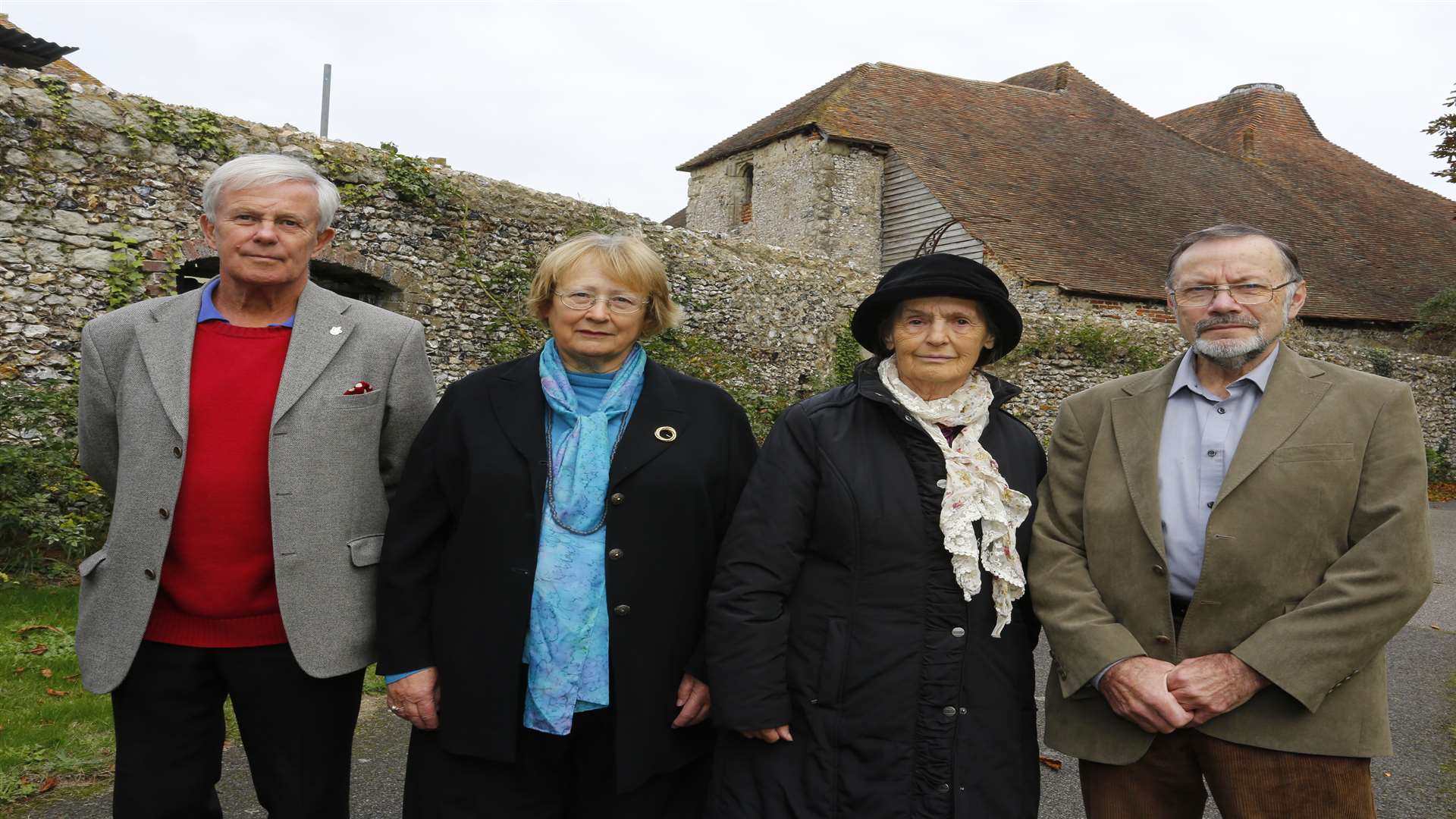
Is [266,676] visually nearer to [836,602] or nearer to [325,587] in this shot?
[325,587]


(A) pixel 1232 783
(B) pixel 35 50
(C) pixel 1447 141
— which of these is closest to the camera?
(A) pixel 1232 783

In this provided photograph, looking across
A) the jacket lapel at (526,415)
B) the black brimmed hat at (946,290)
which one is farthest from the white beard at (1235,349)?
the jacket lapel at (526,415)

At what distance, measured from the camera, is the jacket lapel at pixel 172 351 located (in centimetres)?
231

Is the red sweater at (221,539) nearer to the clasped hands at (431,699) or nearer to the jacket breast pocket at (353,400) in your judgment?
the jacket breast pocket at (353,400)

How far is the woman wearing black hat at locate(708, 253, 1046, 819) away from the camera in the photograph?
221cm

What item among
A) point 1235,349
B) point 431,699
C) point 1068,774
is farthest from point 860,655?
point 1068,774

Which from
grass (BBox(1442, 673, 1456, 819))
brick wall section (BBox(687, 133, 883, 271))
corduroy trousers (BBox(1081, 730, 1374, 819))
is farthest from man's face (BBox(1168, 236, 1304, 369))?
brick wall section (BBox(687, 133, 883, 271))

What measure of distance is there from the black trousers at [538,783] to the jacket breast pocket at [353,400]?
0.86 meters

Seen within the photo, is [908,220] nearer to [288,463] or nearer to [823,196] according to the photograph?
[823,196]

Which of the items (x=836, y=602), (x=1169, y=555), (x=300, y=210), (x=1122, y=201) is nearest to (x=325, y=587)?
(x=300, y=210)

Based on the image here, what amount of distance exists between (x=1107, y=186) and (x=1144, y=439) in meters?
19.7

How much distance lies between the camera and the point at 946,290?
7.77 feet

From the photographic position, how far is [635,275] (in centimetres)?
249

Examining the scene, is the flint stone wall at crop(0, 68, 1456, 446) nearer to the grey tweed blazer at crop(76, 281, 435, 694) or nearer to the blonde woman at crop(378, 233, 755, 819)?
the grey tweed blazer at crop(76, 281, 435, 694)
